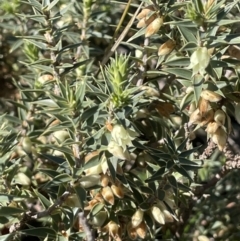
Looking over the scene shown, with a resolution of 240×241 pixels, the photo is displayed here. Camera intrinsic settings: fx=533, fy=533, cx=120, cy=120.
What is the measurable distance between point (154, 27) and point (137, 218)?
0.49 meters

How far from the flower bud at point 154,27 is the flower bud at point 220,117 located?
256 mm

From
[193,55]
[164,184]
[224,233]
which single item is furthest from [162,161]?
Result: [224,233]

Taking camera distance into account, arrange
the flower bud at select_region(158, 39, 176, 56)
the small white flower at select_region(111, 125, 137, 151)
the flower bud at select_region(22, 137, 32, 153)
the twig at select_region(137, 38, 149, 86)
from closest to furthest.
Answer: the small white flower at select_region(111, 125, 137, 151), the flower bud at select_region(158, 39, 176, 56), the twig at select_region(137, 38, 149, 86), the flower bud at select_region(22, 137, 32, 153)

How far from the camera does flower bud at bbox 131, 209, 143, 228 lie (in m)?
1.38

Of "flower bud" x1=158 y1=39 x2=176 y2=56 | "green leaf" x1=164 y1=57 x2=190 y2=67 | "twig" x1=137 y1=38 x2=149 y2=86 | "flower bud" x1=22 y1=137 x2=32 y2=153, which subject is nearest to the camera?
"green leaf" x1=164 y1=57 x2=190 y2=67

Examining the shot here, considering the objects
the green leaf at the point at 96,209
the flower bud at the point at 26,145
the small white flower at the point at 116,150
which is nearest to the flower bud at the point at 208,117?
the small white flower at the point at 116,150

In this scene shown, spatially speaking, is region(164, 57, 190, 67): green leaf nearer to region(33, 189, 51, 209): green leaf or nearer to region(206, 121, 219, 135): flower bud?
region(206, 121, 219, 135): flower bud

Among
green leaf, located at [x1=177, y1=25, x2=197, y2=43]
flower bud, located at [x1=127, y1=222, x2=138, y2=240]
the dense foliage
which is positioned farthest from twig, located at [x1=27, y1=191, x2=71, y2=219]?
green leaf, located at [x1=177, y1=25, x2=197, y2=43]

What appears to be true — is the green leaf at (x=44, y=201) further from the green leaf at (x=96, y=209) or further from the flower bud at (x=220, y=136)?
the flower bud at (x=220, y=136)

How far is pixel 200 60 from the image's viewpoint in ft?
3.88

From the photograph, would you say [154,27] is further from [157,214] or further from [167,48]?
[157,214]

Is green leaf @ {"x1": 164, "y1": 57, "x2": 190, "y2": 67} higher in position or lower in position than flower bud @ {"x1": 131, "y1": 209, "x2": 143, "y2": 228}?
higher

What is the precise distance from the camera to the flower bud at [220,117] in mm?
1286

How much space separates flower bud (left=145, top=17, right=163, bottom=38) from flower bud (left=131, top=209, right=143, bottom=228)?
46cm
